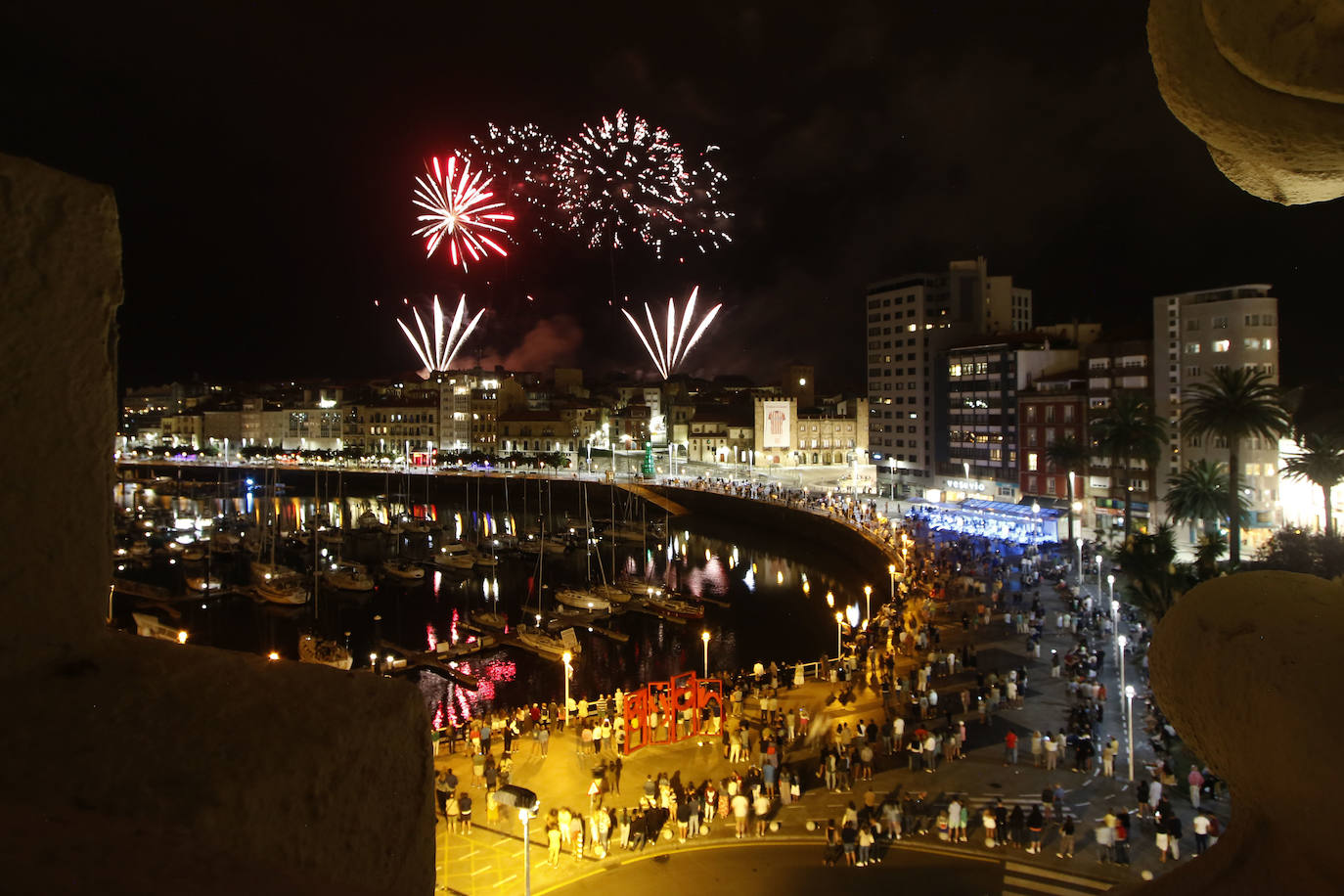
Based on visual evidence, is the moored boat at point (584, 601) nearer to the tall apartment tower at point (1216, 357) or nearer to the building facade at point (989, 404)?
the tall apartment tower at point (1216, 357)

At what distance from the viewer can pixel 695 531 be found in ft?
202

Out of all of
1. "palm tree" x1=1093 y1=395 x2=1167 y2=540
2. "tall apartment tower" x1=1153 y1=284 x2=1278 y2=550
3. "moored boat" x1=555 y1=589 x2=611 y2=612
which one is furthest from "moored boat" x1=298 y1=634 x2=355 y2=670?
"tall apartment tower" x1=1153 y1=284 x2=1278 y2=550

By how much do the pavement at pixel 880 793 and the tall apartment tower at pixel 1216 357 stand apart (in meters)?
26.2

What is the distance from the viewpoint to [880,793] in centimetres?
1258

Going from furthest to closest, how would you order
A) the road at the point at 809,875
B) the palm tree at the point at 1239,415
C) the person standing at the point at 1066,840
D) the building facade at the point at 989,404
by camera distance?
the building facade at the point at 989,404 → the palm tree at the point at 1239,415 → the person standing at the point at 1066,840 → the road at the point at 809,875

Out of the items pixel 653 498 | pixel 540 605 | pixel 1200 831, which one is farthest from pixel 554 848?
pixel 653 498

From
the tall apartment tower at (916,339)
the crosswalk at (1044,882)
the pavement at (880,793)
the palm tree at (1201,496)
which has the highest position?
the tall apartment tower at (916,339)

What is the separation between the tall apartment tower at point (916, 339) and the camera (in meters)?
74.2

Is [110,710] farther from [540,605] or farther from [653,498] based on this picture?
[653,498]

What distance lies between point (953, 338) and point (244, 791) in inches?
3071

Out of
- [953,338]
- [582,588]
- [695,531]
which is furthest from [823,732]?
[953,338]

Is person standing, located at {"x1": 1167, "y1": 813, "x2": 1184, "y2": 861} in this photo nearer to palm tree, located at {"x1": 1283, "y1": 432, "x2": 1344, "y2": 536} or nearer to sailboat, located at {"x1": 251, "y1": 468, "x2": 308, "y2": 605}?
palm tree, located at {"x1": 1283, "y1": 432, "x2": 1344, "y2": 536}

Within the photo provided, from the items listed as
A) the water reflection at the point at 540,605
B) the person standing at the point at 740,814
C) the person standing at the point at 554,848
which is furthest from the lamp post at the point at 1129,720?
the water reflection at the point at 540,605

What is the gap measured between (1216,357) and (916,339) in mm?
33334
